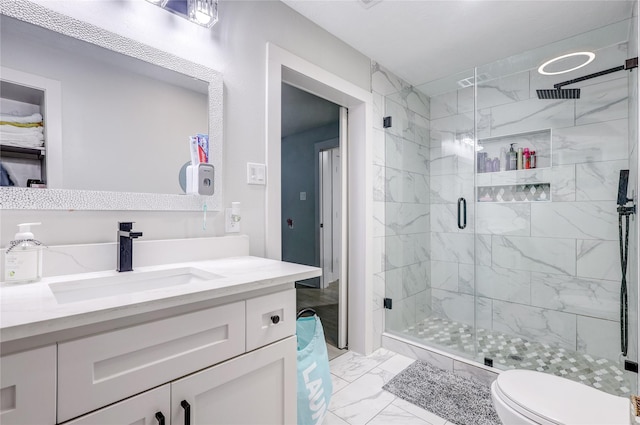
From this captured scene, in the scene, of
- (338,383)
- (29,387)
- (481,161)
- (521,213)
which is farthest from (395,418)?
(481,161)

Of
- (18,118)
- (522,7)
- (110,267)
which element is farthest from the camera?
(522,7)

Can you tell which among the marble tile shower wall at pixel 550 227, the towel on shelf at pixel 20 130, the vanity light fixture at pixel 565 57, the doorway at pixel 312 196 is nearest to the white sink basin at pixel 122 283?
the towel on shelf at pixel 20 130

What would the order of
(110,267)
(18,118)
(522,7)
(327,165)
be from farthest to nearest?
(327,165) → (522,7) → (110,267) → (18,118)

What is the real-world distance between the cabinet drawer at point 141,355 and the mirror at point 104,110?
622 mm

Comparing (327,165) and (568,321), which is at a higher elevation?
(327,165)

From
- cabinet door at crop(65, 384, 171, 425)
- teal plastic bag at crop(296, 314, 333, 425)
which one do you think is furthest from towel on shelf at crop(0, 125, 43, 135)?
teal plastic bag at crop(296, 314, 333, 425)

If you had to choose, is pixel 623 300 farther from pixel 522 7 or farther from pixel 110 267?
pixel 110 267

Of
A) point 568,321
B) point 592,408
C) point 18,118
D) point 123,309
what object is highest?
point 18,118

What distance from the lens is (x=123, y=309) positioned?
0.69 meters

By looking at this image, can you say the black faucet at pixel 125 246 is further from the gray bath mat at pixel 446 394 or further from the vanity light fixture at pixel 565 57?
the vanity light fixture at pixel 565 57

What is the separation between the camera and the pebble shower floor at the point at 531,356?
6.18ft

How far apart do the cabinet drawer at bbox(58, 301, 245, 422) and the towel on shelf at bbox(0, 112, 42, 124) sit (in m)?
0.81

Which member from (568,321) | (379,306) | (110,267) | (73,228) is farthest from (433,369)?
(73,228)

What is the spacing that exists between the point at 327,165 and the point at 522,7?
2.75 meters
